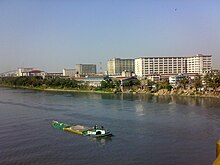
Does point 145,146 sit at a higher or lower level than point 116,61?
lower

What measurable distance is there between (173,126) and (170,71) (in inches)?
1173

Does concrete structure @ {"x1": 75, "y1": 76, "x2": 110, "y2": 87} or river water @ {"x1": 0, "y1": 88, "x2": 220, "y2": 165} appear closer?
river water @ {"x1": 0, "y1": 88, "x2": 220, "y2": 165}

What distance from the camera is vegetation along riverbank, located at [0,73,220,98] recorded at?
20.0 metres

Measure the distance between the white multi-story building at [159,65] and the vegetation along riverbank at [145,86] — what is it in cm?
1065

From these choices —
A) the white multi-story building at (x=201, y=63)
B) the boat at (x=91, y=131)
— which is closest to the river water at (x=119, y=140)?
the boat at (x=91, y=131)

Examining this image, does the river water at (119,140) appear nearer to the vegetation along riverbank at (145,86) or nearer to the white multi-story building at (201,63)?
the vegetation along riverbank at (145,86)

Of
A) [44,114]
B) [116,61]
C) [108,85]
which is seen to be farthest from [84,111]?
[116,61]

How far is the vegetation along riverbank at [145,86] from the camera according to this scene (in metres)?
20.0

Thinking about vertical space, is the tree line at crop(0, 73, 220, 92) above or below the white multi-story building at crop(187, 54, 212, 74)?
below

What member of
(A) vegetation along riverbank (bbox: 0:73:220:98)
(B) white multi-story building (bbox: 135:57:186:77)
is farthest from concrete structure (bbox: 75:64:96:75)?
(A) vegetation along riverbank (bbox: 0:73:220:98)

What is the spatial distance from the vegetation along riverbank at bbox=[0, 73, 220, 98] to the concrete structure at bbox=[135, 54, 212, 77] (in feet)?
35.3

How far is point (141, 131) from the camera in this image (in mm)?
8602

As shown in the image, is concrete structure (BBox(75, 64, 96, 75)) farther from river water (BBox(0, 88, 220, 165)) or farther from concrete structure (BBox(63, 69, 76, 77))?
river water (BBox(0, 88, 220, 165))

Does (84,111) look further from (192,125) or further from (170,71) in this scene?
(170,71)
